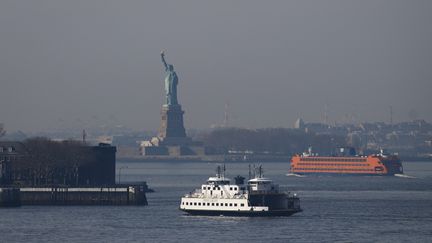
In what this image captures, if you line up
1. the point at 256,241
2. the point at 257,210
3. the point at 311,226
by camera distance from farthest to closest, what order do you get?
the point at 257,210
the point at 311,226
the point at 256,241

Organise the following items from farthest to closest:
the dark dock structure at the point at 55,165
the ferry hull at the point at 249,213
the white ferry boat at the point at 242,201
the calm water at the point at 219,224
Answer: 1. the dark dock structure at the point at 55,165
2. the white ferry boat at the point at 242,201
3. the ferry hull at the point at 249,213
4. the calm water at the point at 219,224

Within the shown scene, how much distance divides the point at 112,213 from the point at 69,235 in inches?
708

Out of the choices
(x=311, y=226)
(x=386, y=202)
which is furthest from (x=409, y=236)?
(x=386, y=202)

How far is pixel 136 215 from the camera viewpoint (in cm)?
10000

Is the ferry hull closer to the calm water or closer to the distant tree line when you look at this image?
the calm water

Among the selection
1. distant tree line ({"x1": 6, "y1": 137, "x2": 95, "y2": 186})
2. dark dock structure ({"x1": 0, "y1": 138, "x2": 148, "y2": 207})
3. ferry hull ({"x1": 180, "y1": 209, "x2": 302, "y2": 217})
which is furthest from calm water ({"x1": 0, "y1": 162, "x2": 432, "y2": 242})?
distant tree line ({"x1": 6, "y1": 137, "x2": 95, "y2": 186})

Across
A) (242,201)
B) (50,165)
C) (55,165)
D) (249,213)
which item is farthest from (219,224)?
(55,165)

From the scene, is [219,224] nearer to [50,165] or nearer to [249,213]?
[249,213]

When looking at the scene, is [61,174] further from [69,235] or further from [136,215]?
[69,235]

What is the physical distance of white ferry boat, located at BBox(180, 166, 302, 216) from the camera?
97.9 metres

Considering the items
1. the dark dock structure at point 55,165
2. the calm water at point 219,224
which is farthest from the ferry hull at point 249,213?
the dark dock structure at point 55,165

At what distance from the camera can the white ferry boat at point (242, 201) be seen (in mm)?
97875

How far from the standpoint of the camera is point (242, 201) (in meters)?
98.0

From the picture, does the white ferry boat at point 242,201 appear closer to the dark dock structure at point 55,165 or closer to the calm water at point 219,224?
the calm water at point 219,224
